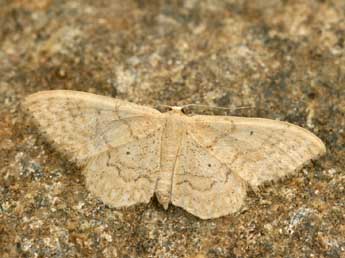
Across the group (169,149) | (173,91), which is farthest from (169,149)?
(173,91)

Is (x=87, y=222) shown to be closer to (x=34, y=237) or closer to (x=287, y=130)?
→ (x=34, y=237)

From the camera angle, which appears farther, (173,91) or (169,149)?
(173,91)

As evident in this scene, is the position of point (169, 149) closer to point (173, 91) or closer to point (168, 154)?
point (168, 154)

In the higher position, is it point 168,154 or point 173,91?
point 168,154

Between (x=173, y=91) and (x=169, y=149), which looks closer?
(x=169, y=149)

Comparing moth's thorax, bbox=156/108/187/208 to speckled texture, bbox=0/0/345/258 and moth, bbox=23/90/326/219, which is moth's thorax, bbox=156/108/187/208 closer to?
moth, bbox=23/90/326/219

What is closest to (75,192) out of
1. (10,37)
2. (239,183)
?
(239,183)

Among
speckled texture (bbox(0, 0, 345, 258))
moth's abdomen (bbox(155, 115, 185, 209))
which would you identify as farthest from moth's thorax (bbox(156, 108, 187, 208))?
speckled texture (bbox(0, 0, 345, 258))
